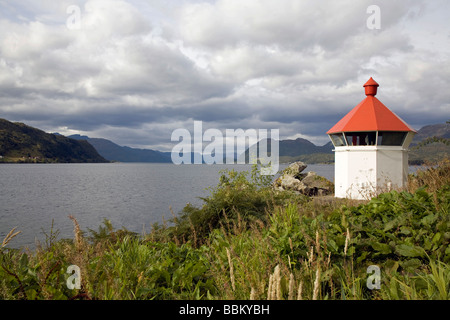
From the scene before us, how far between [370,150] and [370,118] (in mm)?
1663

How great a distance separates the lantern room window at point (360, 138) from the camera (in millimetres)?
14946

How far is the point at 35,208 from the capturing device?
1283 inches

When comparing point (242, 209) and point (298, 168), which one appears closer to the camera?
point (242, 209)

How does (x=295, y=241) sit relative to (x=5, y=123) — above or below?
below

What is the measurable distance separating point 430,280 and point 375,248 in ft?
3.22

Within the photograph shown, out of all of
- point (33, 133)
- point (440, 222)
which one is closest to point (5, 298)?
point (440, 222)

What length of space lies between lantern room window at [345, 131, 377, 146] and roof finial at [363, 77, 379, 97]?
101 inches

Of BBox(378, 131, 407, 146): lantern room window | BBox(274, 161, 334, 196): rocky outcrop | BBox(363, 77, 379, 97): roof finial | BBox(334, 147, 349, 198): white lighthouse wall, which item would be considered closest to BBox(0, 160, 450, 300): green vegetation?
BBox(334, 147, 349, 198): white lighthouse wall

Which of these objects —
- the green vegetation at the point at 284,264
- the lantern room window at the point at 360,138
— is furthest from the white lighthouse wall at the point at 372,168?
the green vegetation at the point at 284,264

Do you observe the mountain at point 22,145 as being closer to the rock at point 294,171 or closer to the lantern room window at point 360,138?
the rock at point 294,171

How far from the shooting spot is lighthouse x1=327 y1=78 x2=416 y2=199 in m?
14.4

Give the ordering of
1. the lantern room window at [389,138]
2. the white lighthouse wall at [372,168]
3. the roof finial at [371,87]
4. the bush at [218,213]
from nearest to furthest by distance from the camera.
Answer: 1. the bush at [218,213]
2. the white lighthouse wall at [372,168]
3. the lantern room window at [389,138]
4. the roof finial at [371,87]
